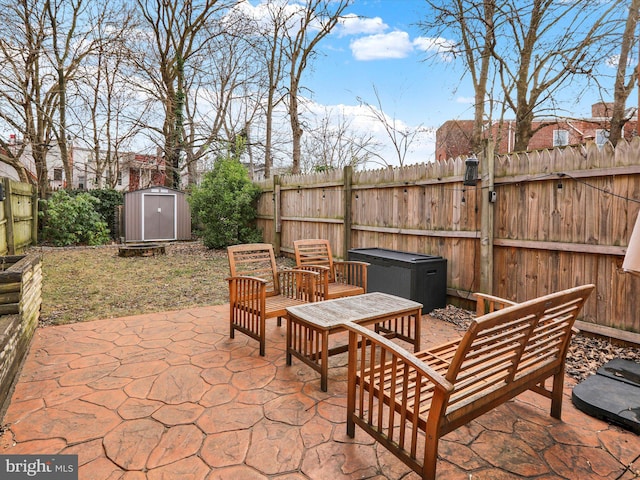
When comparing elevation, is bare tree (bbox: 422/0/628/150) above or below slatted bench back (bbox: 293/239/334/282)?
above

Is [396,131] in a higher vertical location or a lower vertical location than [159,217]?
higher

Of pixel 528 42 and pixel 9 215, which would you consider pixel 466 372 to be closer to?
pixel 528 42

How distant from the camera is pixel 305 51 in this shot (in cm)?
1204

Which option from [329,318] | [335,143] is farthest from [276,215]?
[335,143]

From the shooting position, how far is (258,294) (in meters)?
2.99

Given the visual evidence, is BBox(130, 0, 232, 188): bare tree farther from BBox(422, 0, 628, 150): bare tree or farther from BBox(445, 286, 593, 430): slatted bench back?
BBox(445, 286, 593, 430): slatted bench back

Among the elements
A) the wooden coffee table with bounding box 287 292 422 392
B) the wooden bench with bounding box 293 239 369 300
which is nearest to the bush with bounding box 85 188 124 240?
the wooden bench with bounding box 293 239 369 300

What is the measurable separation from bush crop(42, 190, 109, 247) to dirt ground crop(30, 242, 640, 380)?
0.75 m

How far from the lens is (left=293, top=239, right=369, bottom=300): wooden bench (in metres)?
3.59

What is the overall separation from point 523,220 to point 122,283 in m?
5.72

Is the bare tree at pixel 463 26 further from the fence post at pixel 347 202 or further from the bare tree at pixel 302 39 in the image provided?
the bare tree at pixel 302 39

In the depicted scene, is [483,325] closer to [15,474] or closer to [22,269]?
[15,474]

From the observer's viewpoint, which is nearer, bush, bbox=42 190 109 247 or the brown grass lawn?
the brown grass lawn

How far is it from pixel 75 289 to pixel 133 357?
3.09m
